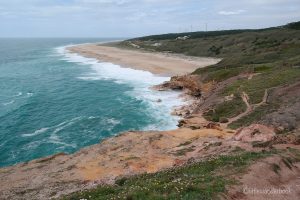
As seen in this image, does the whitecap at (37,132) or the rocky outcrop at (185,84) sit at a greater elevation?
the rocky outcrop at (185,84)

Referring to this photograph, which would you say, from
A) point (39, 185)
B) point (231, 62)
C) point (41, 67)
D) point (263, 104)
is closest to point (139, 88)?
point (231, 62)

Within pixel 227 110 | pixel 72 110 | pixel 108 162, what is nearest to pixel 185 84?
pixel 72 110

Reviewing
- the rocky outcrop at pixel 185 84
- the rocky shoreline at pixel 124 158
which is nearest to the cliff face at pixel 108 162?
the rocky shoreline at pixel 124 158

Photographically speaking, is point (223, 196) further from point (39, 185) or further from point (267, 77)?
point (267, 77)

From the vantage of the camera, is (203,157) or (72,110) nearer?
(203,157)

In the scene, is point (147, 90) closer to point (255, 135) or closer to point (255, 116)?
point (255, 116)

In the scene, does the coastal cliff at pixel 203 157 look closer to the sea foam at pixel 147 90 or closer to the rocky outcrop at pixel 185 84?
the sea foam at pixel 147 90
